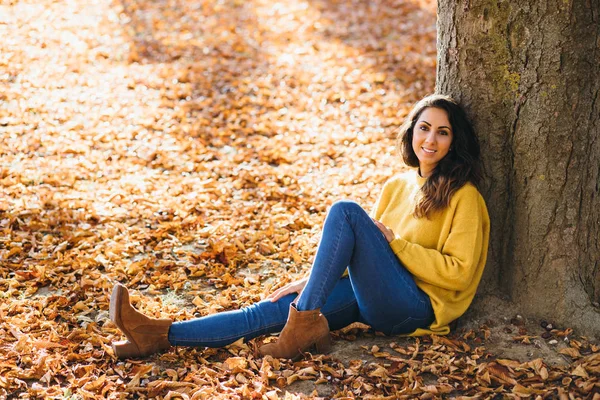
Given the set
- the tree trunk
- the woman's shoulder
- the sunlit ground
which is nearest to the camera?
the tree trunk

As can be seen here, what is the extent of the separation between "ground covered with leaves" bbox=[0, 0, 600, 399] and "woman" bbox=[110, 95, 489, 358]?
0.40 feet

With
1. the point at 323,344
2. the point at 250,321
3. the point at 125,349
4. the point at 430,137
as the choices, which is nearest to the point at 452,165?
the point at 430,137

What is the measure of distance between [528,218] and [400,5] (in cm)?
742

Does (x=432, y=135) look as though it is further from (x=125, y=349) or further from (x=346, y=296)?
(x=125, y=349)

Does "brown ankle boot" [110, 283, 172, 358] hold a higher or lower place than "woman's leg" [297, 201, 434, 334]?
lower

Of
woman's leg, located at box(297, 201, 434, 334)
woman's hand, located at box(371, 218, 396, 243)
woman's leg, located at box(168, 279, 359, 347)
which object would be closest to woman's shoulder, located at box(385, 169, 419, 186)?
woman's hand, located at box(371, 218, 396, 243)

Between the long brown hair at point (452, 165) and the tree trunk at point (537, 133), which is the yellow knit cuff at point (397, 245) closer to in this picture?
the long brown hair at point (452, 165)

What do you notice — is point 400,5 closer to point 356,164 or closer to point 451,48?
point 356,164

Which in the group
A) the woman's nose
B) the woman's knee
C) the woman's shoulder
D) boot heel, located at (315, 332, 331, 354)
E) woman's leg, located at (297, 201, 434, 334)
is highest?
the woman's nose

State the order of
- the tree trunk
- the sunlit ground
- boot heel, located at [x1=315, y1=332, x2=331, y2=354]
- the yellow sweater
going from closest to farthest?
the tree trunk < the yellow sweater < boot heel, located at [x1=315, y1=332, x2=331, y2=354] < the sunlit ground

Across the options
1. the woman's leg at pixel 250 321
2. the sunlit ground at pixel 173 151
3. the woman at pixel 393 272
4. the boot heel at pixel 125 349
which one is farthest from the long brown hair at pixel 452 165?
the boot heel at pixel 125 349

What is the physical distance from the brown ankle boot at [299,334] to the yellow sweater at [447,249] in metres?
0.48

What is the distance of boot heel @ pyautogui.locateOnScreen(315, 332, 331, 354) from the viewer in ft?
10.7

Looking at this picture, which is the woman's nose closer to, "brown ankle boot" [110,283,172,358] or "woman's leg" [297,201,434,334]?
"woman's leg" [297,201,434,334]
